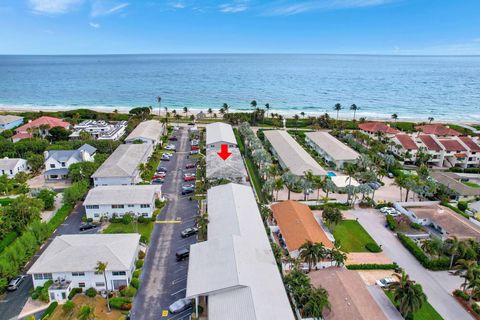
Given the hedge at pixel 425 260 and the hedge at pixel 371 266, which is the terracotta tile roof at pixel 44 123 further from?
the hedge at pixel 425 260

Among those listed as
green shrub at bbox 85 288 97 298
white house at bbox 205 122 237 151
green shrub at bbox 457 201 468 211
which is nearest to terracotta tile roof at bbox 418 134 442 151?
green shrub at bbox 457 201 468 211

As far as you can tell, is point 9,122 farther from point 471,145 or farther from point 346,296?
point 471,145

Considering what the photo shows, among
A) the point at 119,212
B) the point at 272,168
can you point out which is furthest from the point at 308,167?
the point at 119,212

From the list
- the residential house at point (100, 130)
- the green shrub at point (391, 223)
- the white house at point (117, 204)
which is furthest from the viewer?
the residential house at point (100, 130)

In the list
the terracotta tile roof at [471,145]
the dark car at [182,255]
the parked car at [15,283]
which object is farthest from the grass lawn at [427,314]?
the terracotta tile roof at [471,145]

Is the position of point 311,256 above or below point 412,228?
above

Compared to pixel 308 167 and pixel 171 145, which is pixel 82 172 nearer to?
pixel 171 145
